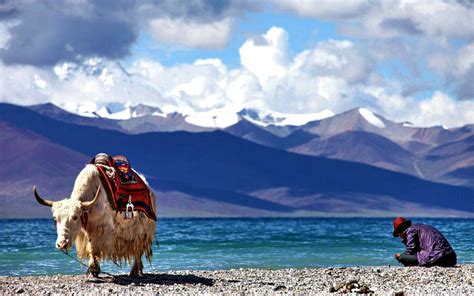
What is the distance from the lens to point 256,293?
11438 millimetres

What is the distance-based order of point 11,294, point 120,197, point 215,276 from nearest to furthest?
point 11,294 < point 120,197 < point 215,276

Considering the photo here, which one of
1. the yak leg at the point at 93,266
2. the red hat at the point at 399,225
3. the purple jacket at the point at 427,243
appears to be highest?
the red hat at the point at 399,225

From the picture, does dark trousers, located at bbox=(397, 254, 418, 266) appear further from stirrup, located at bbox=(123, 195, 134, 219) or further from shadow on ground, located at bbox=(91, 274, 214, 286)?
stirrup, located at bbox=(123, 195, 134, 219)

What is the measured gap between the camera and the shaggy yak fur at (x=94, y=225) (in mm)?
11344

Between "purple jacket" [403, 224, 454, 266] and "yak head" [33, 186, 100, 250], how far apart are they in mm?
6140

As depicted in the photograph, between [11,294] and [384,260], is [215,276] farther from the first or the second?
[384,260]

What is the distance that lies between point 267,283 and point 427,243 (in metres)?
3.67

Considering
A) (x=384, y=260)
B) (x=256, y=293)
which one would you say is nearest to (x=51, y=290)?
(x=256, y=293)

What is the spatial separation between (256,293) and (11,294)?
2.78m

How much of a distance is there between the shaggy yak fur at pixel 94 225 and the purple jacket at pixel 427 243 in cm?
490

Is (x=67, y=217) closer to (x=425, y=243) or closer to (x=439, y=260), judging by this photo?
(x=425, y=243)

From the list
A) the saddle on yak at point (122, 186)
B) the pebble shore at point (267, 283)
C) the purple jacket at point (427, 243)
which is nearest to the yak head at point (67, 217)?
the pebble shore at point (267, 283)

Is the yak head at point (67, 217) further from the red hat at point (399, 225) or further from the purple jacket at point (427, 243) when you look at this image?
the purple jacket at point (427, 243)

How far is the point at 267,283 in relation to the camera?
13109 millimetres
